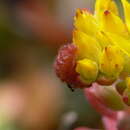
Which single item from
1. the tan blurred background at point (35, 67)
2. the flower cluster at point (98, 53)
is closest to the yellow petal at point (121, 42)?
the flower cluster at point (98, 53)

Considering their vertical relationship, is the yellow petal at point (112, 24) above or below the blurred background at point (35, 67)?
above

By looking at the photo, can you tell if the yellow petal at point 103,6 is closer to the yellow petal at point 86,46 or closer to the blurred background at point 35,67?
the yellow petal at point 86,46

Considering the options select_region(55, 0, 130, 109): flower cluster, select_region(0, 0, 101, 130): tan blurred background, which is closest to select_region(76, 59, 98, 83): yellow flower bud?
select_region(55, 0, 130, 109): flower cluster

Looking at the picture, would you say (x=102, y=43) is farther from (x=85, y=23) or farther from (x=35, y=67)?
(x=35, y=67)

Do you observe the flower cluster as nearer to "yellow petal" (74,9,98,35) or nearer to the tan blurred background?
"yellow petal" (74,9,98,35)

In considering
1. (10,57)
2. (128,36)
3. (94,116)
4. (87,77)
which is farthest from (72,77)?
(10,57)

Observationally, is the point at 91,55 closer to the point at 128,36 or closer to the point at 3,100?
the point at 128,36

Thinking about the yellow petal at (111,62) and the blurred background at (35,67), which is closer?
the yellow petal at (111,62)
